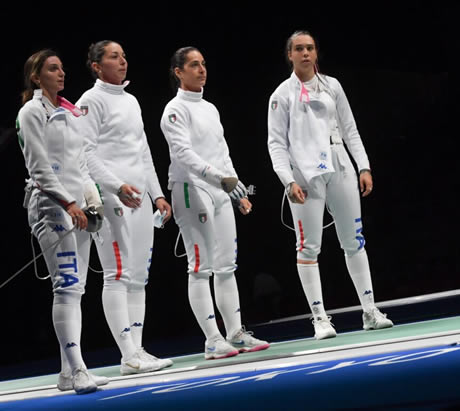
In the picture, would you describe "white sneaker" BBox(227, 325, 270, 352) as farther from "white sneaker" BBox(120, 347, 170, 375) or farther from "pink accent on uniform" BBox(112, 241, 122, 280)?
"pink accent on uniform" BBox(112, 241, 122, 280)

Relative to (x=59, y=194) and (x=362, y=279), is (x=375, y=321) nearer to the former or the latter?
(x=362, y=279)

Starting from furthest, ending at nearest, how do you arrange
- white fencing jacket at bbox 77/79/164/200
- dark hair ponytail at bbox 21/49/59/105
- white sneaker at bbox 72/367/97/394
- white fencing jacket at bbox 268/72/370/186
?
1. white fencing jacket at bbox 268/72/370/186
2. white fencing jacket at bbox 77/79/164/200
3. dark hair ponytail at bbox 21/49/59/105
4. white sneaker at bbox 72/367/97/394

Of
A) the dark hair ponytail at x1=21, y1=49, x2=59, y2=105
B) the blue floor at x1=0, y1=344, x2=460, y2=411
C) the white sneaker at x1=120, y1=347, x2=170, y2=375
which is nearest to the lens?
the blue floor at x1=0, y1=344, x2=460, y2=411

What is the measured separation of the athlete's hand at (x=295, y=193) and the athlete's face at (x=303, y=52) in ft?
1.87

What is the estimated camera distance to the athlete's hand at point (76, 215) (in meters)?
2.79

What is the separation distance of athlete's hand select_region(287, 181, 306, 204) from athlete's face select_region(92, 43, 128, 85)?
88 centimetres

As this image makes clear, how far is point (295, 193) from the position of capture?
3598 mm

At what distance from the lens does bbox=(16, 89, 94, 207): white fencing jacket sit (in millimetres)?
2818

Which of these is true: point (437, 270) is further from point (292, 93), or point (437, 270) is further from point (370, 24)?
point (292, 93)

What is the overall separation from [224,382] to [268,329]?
2.18m

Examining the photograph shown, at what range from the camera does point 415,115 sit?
5.24 meters

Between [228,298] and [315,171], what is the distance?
0.69m

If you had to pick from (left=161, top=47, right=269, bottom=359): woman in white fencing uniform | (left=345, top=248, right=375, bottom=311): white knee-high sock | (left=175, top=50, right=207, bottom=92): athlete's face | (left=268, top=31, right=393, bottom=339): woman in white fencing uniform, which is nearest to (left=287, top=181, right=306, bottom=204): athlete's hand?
(left=268, top=31, right=393, bottom=339): woman in white fencing uniform

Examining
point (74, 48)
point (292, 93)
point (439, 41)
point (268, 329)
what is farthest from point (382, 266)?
point (74, 48)
